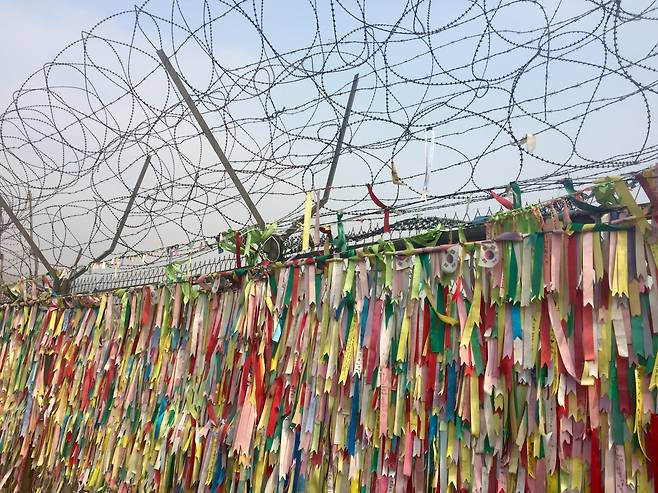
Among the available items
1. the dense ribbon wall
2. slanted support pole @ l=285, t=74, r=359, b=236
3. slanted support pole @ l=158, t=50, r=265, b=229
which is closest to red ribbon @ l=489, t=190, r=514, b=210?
the dense ribbon wall

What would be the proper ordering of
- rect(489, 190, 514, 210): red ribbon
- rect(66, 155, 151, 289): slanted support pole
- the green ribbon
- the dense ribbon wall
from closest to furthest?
the dense ribbon wall
the green ribbon
rect(489, 190, 514, 210): red ribbon
rect(66, 155, 151, 289): slanted support pole

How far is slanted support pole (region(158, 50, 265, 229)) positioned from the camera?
10.3 feet

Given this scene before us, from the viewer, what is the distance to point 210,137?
3.18 metres

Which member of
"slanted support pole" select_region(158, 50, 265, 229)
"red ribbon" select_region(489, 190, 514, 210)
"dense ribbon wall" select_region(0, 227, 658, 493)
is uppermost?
"slanted support pole" select_region(158, 50, 265, 229)

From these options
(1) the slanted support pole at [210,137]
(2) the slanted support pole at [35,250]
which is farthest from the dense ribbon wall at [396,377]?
(2) the slanted support pole at [35,250]

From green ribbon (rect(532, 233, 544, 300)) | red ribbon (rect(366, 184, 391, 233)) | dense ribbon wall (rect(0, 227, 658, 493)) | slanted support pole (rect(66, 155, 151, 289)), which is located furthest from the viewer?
slanted support pole (rect(66, 155, 151, 289))

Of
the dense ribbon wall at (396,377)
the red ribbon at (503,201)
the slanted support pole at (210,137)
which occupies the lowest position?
the dense ribbon wall at (396,377)

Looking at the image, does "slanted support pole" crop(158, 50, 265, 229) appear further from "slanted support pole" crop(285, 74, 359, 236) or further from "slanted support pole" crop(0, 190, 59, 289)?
"slanted support pole" crop(0, 190, 59, 289)

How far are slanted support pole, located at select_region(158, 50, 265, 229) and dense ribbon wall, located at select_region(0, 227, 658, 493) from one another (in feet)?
1.24

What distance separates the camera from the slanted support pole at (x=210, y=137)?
→ 10.3 feet

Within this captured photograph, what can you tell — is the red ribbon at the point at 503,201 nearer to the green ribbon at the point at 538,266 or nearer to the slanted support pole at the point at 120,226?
the green ribbon at the point at 538,266

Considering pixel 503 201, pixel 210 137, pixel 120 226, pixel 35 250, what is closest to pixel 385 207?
pixel 503 201

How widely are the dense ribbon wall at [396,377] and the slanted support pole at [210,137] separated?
379 mm

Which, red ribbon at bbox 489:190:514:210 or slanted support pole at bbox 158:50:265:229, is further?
slanted support pole at bbox 158:50:265:229
